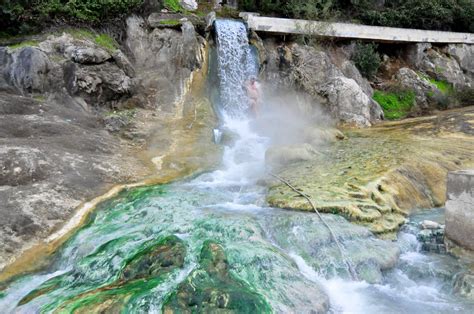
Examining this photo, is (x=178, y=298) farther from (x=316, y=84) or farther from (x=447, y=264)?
(x=316, y=84)

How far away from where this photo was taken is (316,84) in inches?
726

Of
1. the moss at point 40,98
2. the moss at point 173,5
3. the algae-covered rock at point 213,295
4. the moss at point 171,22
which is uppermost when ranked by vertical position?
the moss at point 173,5

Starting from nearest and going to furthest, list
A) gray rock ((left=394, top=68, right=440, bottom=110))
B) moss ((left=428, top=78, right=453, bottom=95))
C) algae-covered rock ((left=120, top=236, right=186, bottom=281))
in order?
1. algae-covered rock ((left=120, top=236, right=186, bottom=281))
2. gray rock ((left=394, top=68, right=440, bottom=110))
3. moss ((left=428, top=78, right=453, bottom=95))

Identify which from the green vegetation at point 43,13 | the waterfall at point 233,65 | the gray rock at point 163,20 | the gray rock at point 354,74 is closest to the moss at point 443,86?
the gray rock at point 354,74

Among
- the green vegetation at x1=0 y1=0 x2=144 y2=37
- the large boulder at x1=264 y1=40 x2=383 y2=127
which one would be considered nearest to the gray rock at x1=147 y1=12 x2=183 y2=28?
the green vegetation at x1=0 y1=0 x2=144 y2=37

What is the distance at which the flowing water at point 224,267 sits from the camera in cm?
568

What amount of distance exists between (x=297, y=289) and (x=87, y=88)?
35.3 ft

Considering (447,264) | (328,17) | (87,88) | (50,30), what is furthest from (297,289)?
(328,17)

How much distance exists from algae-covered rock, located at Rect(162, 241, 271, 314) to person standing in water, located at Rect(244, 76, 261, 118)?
460 inches

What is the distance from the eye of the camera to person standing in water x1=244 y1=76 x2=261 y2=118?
17.3 metres

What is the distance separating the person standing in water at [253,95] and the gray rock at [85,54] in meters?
5.89

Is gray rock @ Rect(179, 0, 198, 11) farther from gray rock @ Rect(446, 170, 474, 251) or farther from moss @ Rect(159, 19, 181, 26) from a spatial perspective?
gray rock @ Rect(446, 170, 474, 251)

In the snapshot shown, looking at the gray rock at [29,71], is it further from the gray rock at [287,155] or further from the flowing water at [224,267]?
the gray rock at [287,155]

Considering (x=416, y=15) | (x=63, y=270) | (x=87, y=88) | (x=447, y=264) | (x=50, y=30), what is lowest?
(x=63, y=270)
